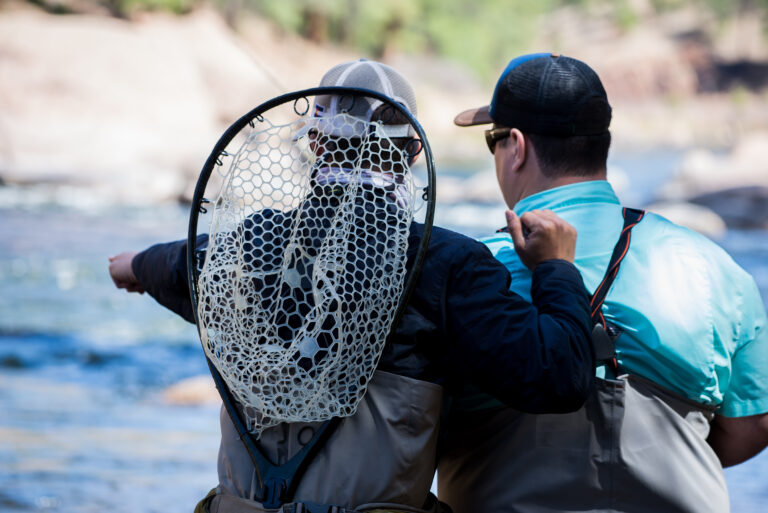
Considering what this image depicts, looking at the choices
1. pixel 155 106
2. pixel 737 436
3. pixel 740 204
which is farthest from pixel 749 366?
pixel 155 106

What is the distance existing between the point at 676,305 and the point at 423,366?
19.0 inches

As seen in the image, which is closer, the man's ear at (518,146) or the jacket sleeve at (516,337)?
the jacket sleeve at (516,337)

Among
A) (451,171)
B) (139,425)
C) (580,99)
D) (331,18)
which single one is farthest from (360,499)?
(331,18)

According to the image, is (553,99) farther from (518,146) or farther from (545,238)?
(545,238)

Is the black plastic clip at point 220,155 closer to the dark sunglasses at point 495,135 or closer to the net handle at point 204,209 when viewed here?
the net handle at point 204,209

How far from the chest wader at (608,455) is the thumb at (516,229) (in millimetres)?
174

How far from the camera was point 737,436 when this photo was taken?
1756 mm

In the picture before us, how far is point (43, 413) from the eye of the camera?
5.92m

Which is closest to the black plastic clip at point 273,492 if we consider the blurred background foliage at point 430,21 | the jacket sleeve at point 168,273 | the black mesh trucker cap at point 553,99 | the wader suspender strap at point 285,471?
the wader suspender strap at point 285,471

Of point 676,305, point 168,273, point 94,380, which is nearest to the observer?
point 676,305

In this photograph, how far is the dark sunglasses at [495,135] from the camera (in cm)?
180

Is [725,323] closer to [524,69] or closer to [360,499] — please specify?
[524,69]

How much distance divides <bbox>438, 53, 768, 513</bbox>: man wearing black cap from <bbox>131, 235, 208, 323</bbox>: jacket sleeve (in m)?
0.62

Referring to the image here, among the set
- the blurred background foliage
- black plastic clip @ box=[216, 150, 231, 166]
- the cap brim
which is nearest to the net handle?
black plastic clip @ box=[216, 150, 231, 166]
